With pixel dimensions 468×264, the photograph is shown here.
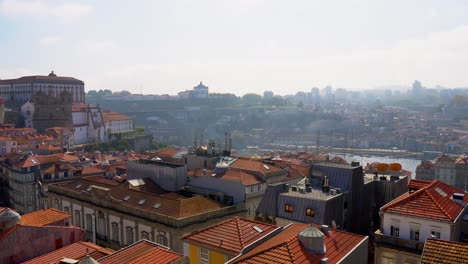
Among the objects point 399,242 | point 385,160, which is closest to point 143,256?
point 399,242

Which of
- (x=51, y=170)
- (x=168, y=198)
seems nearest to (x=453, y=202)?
(x=168, y=198)

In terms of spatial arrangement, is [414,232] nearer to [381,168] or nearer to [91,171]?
[381,168]

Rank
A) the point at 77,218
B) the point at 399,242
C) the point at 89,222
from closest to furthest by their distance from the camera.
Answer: the point at 399,242, the point at 89,222, the point at 77,218

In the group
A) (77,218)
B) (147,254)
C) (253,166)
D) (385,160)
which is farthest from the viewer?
(385,160)

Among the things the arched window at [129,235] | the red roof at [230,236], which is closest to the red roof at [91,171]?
the arched window at [129,235]

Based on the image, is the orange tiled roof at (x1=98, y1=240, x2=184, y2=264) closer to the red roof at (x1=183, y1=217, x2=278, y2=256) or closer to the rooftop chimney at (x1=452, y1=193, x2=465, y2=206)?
the red roof at (x1=183, y1=217, x2=278, y2=256)

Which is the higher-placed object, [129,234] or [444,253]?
[444,253]
